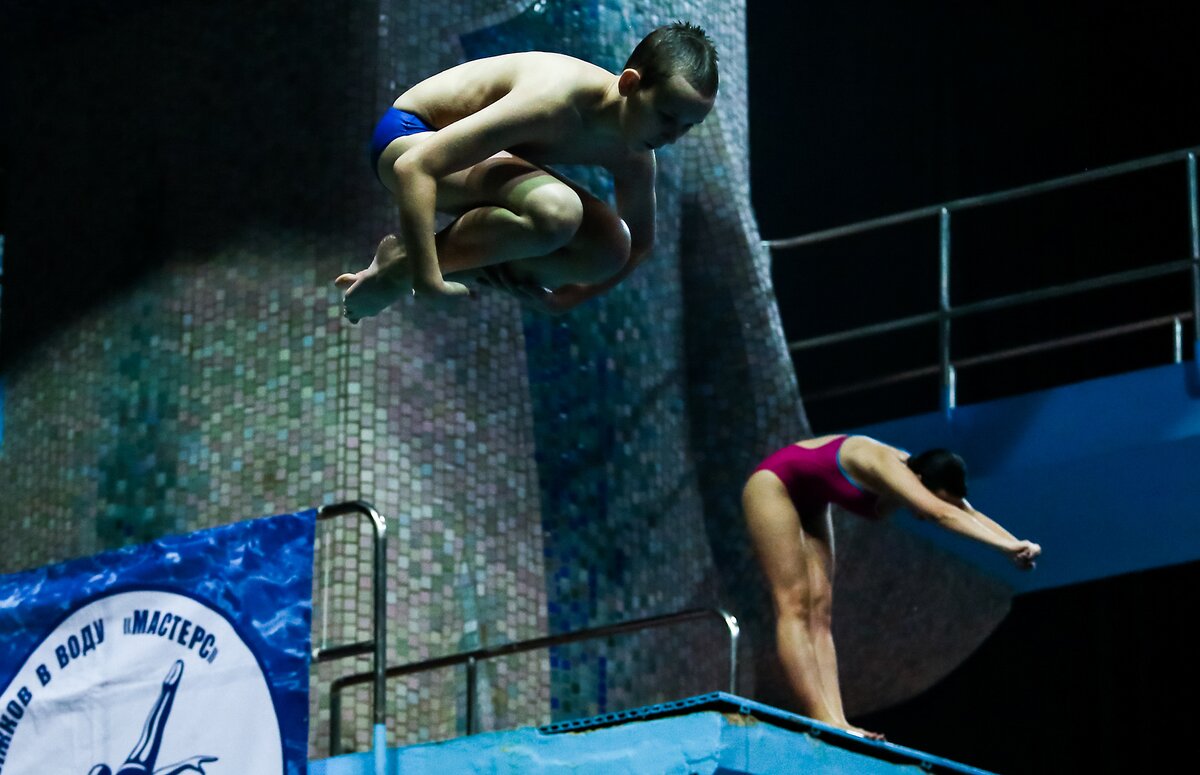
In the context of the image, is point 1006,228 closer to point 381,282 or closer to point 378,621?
point 378,621

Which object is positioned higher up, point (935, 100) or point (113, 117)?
point (935, 100)

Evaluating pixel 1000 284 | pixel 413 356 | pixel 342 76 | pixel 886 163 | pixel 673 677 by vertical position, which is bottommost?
pixel 673 677

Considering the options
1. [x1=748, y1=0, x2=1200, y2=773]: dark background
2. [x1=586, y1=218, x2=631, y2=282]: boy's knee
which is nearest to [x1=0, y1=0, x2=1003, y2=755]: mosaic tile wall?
[x1=586, y1=218, x2=631, y2=282]: boy's knee

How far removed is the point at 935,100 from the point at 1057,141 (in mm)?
678

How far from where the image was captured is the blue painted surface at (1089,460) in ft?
28.6

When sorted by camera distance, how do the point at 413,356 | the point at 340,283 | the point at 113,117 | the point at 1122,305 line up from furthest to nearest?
the point at 1122,305, the point at 113,117, the point at 413,356, the point at 340,283

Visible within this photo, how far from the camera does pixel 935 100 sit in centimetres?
1151

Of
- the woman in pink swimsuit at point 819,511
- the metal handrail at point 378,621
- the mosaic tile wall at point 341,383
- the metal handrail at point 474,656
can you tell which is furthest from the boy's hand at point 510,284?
the mosaic tile wall at point 341,383

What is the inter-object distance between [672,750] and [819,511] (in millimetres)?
1474

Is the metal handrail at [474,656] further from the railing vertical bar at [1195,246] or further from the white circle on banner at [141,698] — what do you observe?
the railing vertical bar at [1195,246]

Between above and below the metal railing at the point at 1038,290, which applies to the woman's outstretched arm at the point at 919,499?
below

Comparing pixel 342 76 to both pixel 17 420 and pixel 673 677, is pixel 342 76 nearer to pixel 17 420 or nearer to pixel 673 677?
pixel 17 420

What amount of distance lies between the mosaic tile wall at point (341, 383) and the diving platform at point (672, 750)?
0.99 meters

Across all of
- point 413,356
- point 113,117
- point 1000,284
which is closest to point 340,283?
point 413,356
